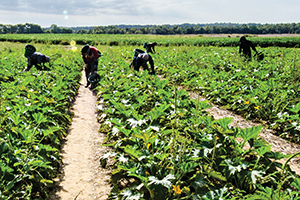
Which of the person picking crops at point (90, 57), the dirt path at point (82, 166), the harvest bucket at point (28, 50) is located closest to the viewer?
the dirt path at point (82, 166)

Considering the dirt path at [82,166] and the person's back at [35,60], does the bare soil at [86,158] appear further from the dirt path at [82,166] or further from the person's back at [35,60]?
the person's back at [35,60]

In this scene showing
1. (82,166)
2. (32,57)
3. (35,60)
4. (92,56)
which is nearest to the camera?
(82,166)

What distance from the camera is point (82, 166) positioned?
3.71m

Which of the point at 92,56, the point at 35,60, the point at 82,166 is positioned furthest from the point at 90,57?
the point at 82,166

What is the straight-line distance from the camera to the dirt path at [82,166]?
→ 301 centimetres

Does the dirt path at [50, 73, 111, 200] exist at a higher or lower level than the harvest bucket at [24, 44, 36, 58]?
lower

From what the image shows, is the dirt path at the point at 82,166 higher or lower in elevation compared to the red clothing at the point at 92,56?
lower

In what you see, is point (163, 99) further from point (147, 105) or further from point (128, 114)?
point (128, 114)

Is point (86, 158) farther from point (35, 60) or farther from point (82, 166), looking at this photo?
point (35, 60)

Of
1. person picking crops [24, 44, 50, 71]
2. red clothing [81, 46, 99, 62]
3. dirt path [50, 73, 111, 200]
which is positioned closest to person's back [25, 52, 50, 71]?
person picking crops [24, 44, 50, 71]

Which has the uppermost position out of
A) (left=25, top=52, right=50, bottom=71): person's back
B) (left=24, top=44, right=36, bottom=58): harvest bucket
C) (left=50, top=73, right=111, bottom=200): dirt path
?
(left=24, top=44, right=36, bottom=58): harvest bucket

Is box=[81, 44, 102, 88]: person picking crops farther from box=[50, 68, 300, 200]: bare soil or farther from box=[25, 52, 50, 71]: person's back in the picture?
box=[50, 68, 300, 200]: bare soil

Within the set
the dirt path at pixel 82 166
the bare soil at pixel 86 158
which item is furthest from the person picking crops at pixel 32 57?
the dirt path at pixel 82 166

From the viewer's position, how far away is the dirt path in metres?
3.01
